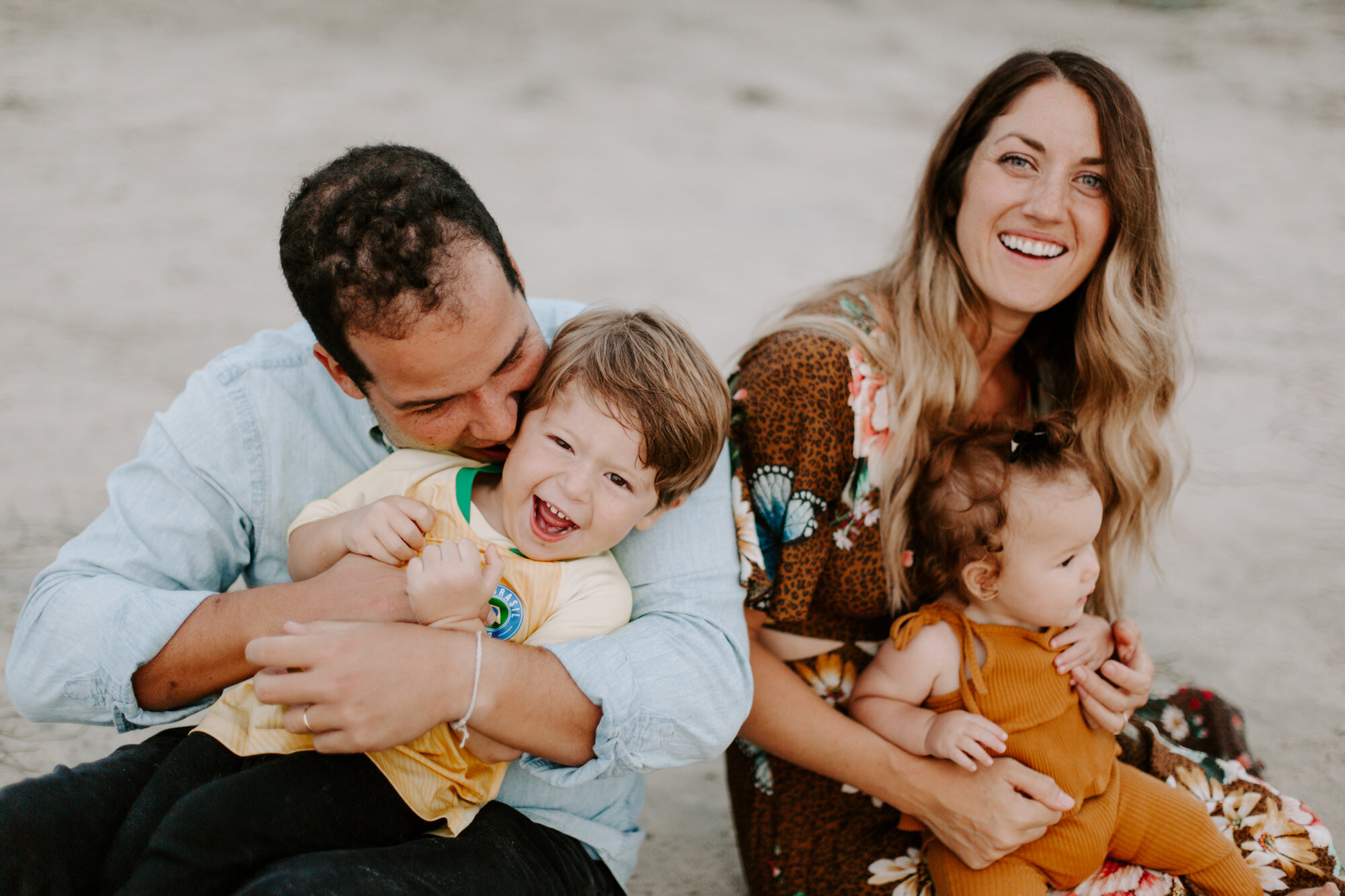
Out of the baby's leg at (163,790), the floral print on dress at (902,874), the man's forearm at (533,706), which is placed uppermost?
the man's forearm at (533,706)

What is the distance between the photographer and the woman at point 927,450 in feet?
6.74

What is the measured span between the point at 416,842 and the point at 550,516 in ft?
2.05

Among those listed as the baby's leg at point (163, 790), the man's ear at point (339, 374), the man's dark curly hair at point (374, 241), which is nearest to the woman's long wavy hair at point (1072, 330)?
the man's dark curly hair at point (374, 241)

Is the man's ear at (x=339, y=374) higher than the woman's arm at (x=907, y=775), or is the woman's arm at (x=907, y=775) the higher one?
the man's ear at (x=339, y=374)

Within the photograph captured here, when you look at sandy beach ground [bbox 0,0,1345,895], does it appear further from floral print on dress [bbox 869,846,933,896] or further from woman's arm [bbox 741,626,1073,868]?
woman's arm [bbox 741,626,1073,868]

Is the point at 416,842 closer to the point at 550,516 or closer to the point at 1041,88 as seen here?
the point at 550,516

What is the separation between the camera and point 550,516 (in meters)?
1.84

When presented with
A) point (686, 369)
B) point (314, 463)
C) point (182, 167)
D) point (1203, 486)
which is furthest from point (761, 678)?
point (182, 167)

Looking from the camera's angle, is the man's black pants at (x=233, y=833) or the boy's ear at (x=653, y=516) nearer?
the man's black pants at (x=233, y=833)

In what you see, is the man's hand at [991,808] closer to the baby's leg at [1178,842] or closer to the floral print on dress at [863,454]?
the baby's leg at [1178,842]

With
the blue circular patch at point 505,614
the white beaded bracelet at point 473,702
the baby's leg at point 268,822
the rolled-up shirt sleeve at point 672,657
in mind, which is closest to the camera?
the baby's leg at point 268,822

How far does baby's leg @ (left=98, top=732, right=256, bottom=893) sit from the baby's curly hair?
1.47 meters

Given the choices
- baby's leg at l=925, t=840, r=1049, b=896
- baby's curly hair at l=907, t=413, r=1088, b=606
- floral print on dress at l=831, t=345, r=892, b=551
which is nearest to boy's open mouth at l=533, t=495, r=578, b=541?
floral print on dress at l=831, t=345, r=892, b=551

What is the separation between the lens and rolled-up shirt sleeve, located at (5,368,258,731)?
5.33 ft
